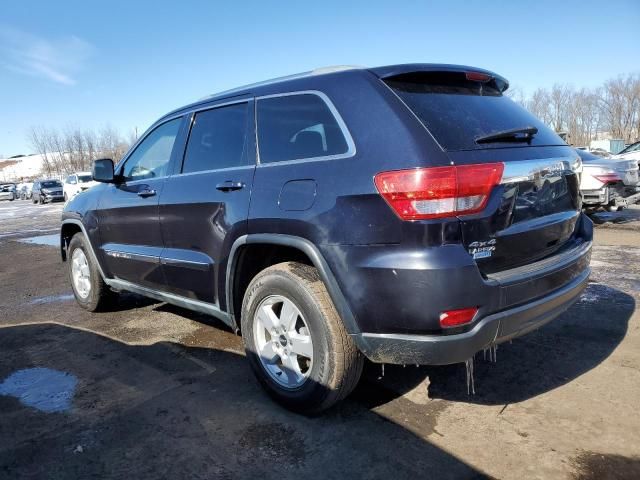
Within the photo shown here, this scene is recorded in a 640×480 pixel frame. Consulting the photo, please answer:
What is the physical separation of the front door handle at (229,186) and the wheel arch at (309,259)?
1.08 feet

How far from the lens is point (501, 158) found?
8.08ft

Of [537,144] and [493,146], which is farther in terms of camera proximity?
[537,144]

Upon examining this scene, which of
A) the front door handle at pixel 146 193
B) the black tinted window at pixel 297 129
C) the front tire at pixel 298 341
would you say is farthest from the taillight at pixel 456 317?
the front door handle at pixel 146 193

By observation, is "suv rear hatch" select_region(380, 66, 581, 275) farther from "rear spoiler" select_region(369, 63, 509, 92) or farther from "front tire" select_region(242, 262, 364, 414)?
"front tire" select_region(242, 262, 364, 414)

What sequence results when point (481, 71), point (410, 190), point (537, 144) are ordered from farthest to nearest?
1. point (481, 71)
2. point (537, 144)
3. point (410, 190)

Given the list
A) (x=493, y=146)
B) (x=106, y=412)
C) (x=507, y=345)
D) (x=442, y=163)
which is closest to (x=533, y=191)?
(x=493, y=146)

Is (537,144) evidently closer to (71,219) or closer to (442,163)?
(442,163)

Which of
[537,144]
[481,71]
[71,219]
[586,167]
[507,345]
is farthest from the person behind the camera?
[586,167]

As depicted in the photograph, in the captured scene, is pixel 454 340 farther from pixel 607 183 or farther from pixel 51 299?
pixel 607 183

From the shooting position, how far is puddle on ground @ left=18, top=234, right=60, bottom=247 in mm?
11425

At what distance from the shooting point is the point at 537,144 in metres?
2.78

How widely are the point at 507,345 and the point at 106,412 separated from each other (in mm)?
2852

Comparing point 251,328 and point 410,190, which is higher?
point 410,190

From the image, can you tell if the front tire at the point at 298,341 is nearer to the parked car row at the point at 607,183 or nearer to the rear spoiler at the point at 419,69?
the rear spoiler at the point at 419,69
